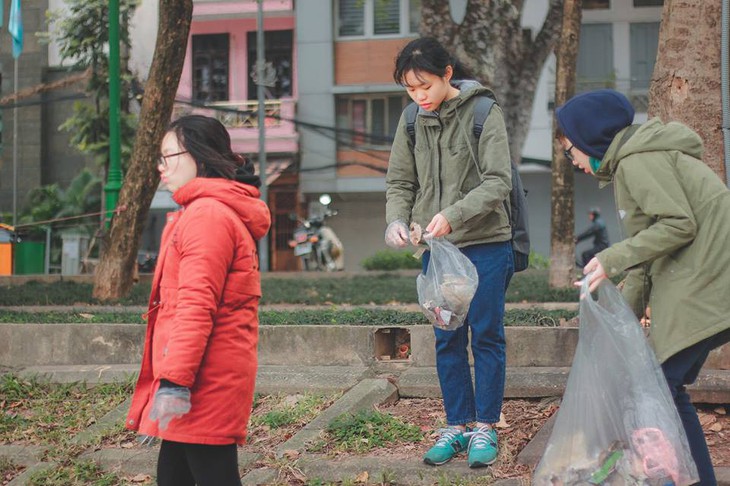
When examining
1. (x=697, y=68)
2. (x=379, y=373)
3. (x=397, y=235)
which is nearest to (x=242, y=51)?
(x=379, y=373)

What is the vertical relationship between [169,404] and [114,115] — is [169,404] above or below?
below

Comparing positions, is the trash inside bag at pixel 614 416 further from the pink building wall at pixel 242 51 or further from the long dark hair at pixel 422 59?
→ the pink building wall at pixel 242 51

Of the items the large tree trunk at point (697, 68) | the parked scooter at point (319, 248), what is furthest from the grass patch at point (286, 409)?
the parked scooter at point (319, 248)

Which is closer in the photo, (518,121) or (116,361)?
(116,361)

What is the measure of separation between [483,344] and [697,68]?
2.42 meters

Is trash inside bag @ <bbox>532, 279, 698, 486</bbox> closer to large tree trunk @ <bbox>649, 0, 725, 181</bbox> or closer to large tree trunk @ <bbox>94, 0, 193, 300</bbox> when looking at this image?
large tree trunk @ <bbox>649, 0, 725, 181</bbox>

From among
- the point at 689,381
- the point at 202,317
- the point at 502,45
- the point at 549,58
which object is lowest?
the point at 689,381

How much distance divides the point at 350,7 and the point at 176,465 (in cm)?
2230

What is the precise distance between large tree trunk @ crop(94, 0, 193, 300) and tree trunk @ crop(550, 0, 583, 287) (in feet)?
12.1

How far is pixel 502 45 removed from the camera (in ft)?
37.6

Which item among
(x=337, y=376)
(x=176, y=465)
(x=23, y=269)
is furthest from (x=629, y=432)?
(x=23, y=269)

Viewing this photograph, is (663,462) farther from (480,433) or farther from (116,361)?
(116,361)

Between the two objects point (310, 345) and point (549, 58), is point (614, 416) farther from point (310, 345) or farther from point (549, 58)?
point (549, 58)

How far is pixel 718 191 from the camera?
11.7 ft
